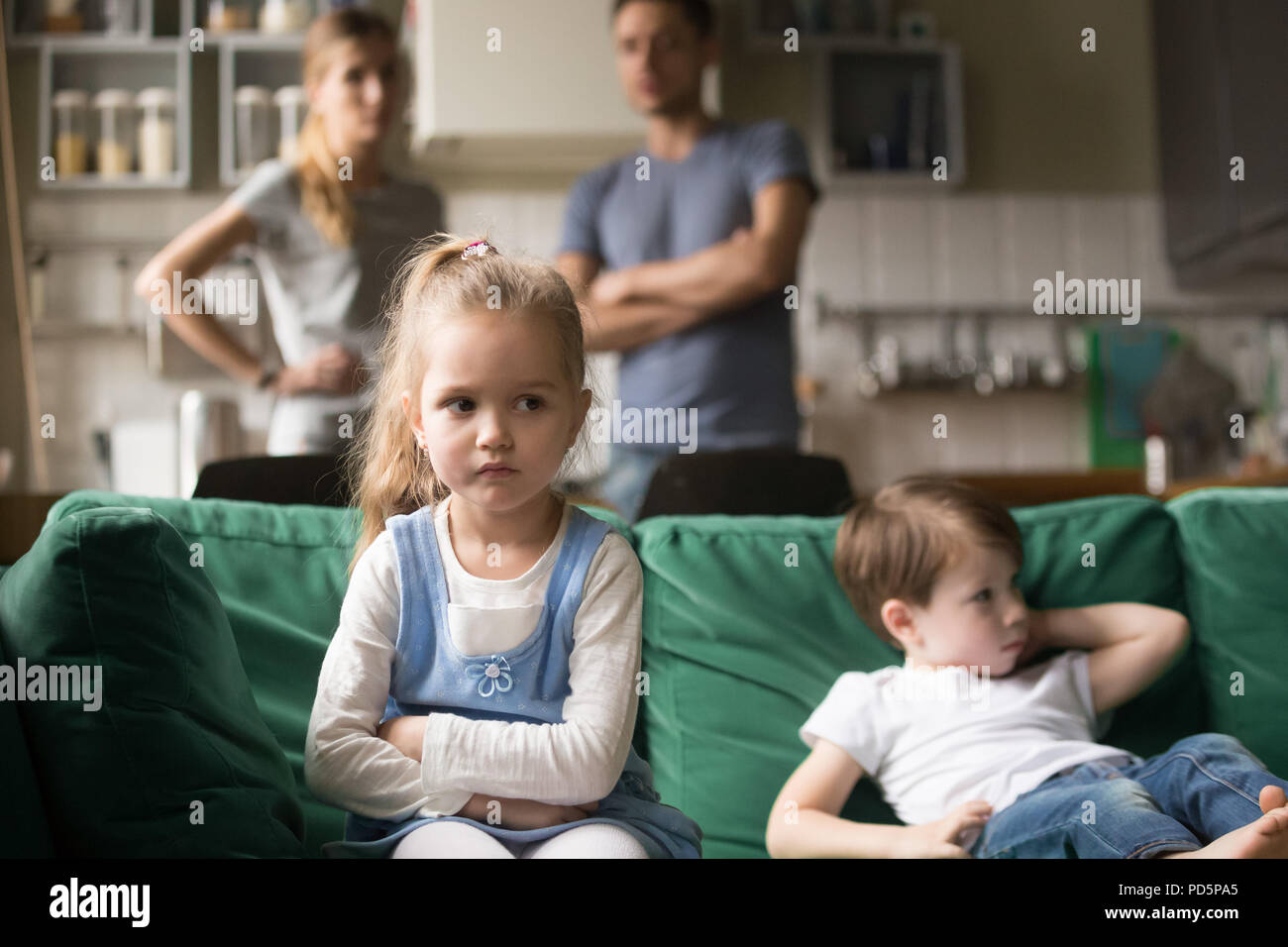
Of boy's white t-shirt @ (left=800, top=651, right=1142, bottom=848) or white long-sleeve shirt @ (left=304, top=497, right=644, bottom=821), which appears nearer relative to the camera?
white long-sleeve shirt @ (left=304, top=497, right=644, bottom=821)

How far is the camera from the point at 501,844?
0.74 m

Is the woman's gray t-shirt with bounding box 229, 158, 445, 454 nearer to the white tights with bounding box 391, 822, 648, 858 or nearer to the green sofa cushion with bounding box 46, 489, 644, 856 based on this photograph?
the green sofa cushion with bounding box 46, 489, 644, 856

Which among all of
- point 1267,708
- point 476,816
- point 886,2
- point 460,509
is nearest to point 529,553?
point 460,509

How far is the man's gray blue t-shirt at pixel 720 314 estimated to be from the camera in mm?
1670

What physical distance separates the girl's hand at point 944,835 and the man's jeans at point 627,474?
810 mm

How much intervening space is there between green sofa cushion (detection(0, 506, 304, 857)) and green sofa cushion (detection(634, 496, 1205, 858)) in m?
0.32

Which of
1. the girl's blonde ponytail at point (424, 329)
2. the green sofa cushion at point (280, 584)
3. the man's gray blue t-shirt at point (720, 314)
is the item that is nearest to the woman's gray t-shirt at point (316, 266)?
the green sofa cushion at point (280, 584)

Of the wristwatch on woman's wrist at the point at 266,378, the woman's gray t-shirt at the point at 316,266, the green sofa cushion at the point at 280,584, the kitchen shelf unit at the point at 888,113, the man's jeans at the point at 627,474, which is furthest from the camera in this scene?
the kitchen shelf unit at the point at 888,113

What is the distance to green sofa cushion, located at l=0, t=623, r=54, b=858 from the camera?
693 mm

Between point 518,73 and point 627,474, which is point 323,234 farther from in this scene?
point 518,73

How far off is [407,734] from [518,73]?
6.88 ft

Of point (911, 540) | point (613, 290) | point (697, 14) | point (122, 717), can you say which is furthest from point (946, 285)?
point (122, 717)

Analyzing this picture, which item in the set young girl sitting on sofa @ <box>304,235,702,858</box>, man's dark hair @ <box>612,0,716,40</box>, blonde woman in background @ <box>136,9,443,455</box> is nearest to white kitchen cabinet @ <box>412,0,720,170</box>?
man's dark hair @ <box>612,0,716,40</box>

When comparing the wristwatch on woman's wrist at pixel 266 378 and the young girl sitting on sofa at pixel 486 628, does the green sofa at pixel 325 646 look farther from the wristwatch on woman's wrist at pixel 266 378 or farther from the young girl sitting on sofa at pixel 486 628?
the wristwatch on woman's wrist at pixel 266 378
